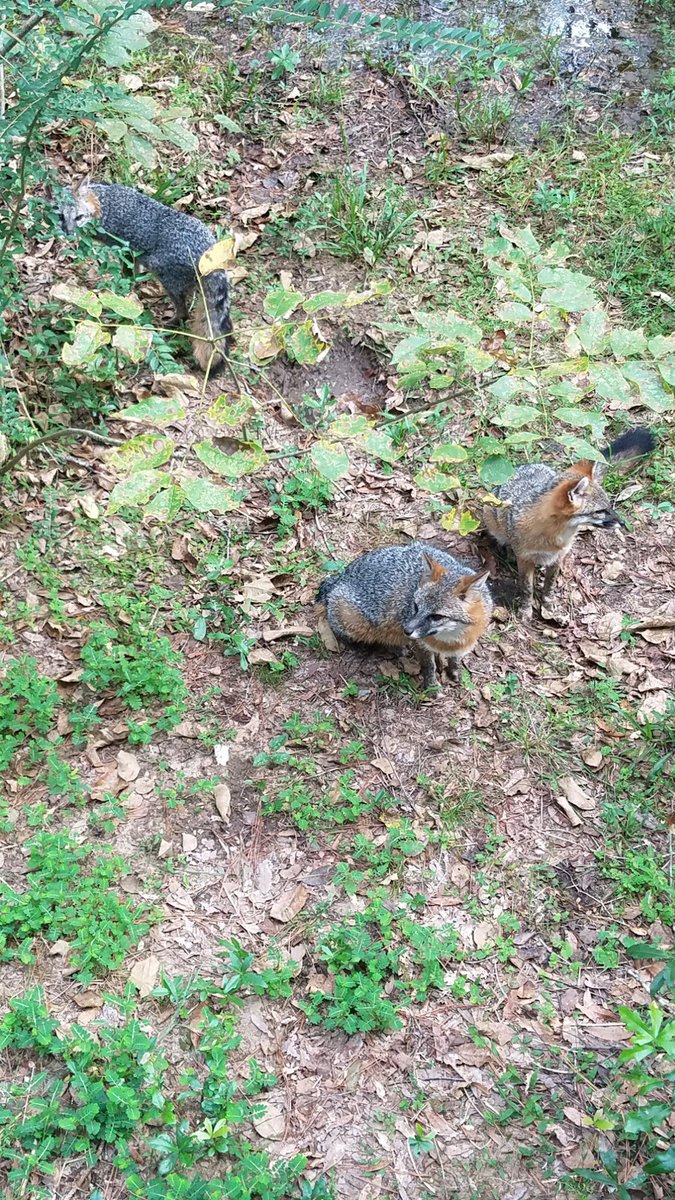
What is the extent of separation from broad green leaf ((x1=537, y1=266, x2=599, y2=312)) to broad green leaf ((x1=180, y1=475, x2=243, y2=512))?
4.16 feet

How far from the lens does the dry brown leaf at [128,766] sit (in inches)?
183

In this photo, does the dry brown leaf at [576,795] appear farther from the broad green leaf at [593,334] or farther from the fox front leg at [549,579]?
the broad green leaf at [593,334]

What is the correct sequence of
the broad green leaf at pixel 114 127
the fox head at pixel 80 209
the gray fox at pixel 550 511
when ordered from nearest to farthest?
the broad green leaf at pixel 114 127 → the gray fox at pixel 550 511 → the fox head at pixel 80 209

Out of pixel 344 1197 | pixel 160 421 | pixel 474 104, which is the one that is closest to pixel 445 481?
pixel 160 421

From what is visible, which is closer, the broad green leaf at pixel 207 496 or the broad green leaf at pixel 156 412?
the broad green leaf at pixel 207 496

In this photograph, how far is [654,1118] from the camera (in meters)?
2.83

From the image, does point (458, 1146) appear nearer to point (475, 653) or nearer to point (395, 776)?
point (395, 776)

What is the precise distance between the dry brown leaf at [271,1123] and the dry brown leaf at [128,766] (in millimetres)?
1722

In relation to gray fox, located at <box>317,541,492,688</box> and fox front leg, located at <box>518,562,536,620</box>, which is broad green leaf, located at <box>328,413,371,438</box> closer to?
gray fox, located at <box>317,541,492,688</box>

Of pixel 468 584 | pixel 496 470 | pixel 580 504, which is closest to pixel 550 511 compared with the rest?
pixel 580 504

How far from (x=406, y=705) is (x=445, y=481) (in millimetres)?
2257

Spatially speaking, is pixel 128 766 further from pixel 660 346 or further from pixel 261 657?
pixel 660 346

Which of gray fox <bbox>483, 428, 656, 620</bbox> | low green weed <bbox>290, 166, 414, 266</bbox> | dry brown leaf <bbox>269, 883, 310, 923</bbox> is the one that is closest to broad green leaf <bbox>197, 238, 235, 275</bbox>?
gray fox <bbox>483, 428, 656, 620</bbox>

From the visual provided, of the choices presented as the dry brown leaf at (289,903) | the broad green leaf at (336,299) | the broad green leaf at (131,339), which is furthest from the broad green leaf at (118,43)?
the dry brown leaf at (289,903)
